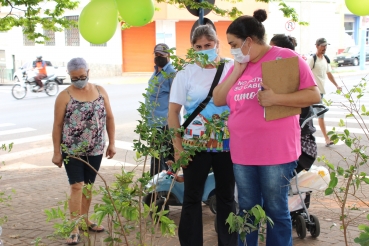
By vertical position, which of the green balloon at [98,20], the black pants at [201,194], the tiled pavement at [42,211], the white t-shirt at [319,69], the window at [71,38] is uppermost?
the window at [71,38]

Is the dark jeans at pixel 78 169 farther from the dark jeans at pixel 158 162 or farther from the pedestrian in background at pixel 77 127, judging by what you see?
the dark jeans at pixel 158 162

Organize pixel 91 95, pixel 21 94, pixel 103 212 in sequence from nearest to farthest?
pixel 103 212 → pixel 91 95 → pixel 21 94

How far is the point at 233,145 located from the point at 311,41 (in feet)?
113

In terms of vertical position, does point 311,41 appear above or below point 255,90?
above

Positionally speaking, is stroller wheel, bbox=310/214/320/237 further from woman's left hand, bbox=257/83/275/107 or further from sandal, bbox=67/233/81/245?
sandal, bbox=67/233/81/245

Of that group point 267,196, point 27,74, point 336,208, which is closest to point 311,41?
point 27,74

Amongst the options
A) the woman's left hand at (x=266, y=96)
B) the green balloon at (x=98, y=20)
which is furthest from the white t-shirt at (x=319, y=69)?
the woman's left hand at (x=266, y=96)

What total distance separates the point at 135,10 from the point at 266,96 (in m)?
1.49

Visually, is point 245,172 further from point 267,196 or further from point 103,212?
point 103,212

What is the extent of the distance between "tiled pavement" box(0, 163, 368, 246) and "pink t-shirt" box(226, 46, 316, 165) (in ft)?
2.00

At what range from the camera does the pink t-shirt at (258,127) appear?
345 centimetres

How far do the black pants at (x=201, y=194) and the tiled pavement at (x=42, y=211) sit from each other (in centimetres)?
34

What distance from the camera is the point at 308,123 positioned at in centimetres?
464

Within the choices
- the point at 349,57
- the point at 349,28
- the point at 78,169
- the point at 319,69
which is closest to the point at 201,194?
the point at 78,169
